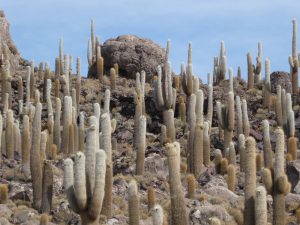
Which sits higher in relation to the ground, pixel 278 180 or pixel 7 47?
pixel 7 47

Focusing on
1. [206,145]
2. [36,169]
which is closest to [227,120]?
[206,145]

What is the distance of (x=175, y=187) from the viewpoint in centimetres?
1332

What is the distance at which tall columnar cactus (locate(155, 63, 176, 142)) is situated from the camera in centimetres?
2369

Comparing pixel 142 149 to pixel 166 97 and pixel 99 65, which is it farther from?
pixel 99 65

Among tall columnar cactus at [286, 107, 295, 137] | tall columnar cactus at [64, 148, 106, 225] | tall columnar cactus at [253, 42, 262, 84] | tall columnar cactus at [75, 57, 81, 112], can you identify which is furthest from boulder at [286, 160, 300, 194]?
tall columnar cactus at [253, 42, 262, 84]

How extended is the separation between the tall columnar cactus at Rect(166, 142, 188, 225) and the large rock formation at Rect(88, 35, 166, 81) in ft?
62.3

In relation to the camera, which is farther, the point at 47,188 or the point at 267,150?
the point at 267,150

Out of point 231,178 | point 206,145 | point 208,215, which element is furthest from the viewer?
point 206,145

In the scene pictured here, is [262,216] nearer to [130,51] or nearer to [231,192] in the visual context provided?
[231,192]

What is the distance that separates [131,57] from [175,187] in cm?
1953

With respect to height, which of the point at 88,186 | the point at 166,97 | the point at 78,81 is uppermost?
the point at 78,81

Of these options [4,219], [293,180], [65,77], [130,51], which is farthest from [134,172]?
[130,51]

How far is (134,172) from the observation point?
68.2ft

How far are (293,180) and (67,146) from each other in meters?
6.50
